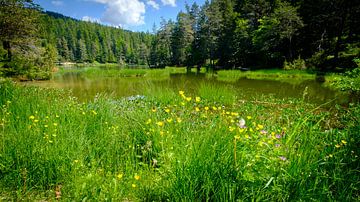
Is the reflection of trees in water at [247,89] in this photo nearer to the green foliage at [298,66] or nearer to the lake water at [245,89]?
the lake water at [245,89]

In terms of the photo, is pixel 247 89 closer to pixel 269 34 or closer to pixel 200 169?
pixel 200 169

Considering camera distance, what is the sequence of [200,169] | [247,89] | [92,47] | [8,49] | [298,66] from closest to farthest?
1. [200,169]
2. [247,89]
3. [8,49]
4. [298,66]
5. [92,47]

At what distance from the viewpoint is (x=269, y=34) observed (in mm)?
28984

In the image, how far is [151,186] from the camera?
2.50m

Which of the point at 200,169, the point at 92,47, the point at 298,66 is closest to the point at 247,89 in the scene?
the point at 200,169

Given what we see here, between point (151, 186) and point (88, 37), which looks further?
point (88, 37)

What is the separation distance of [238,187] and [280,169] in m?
0.40

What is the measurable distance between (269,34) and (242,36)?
748cm

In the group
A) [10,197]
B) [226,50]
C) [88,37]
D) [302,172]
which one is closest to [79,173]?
[10,197]

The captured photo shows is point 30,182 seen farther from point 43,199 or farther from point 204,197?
point 204,197

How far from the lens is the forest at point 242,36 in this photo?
19.9m

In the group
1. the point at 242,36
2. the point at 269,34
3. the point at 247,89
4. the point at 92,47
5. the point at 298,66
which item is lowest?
the point at 247,89

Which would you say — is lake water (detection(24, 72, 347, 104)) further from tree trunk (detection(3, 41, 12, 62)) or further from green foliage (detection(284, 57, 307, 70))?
green foliage (detection(284, 57, 307, 70))

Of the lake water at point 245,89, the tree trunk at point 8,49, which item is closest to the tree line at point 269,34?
the lake water at point 245,89
